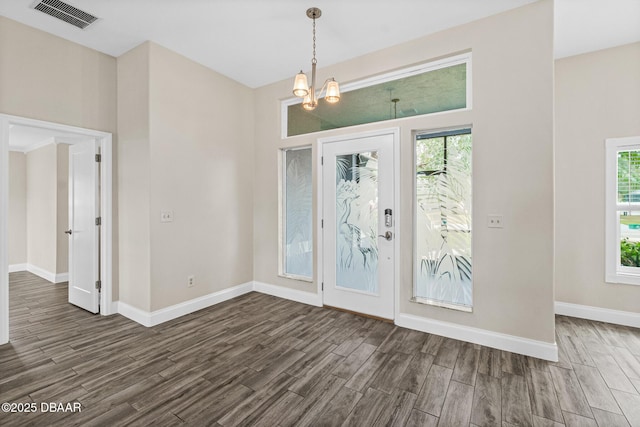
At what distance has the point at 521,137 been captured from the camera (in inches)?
107

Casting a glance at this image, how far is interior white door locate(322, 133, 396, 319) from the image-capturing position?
Result: 3.40 meters

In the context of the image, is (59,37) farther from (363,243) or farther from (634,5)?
(634,5)

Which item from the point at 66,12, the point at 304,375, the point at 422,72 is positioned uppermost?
the point at 66,12

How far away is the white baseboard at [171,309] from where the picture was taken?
3328mm

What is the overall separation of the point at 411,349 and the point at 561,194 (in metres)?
2.66

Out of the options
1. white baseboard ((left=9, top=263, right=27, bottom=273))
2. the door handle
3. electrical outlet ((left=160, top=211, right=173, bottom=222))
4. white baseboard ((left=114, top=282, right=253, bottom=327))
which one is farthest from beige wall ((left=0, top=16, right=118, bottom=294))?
white baseboard ((left=9, top=263, right=27, bottom=273))

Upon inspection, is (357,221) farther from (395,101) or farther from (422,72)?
(422,72)

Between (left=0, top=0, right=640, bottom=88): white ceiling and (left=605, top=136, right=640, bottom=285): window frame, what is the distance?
121 cm

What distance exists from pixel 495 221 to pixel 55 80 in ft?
15.5

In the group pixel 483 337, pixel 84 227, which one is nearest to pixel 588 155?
pixel 483 337

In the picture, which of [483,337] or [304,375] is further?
[483,337]

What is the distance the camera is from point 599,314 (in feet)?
11.2

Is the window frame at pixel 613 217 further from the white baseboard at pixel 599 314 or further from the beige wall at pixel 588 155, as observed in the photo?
the white baseboard at pixel 599 314

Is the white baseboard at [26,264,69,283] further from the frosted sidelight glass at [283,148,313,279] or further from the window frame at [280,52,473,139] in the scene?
the window frame at [280,52,473,139]
